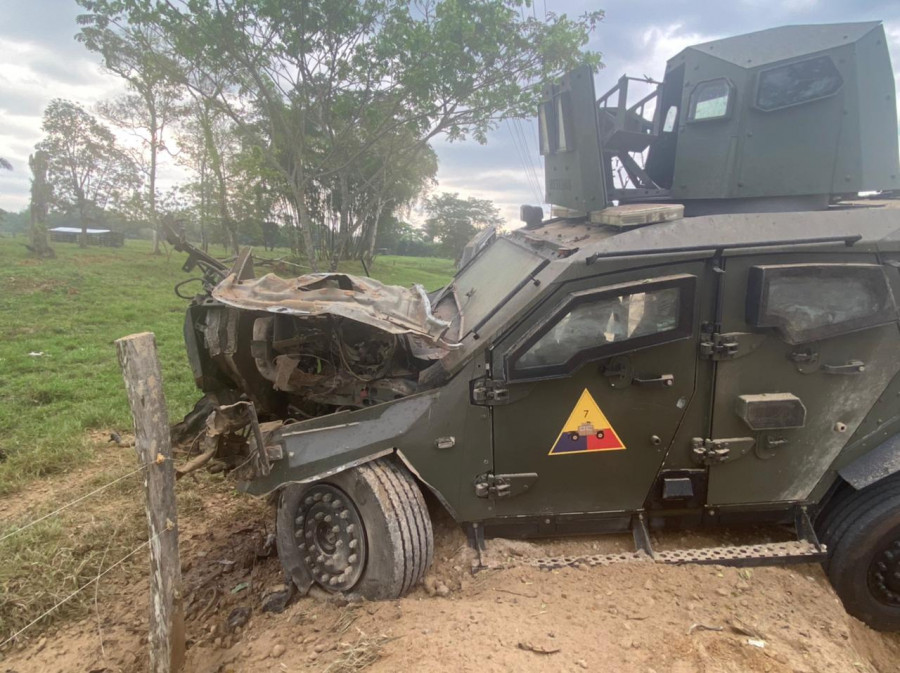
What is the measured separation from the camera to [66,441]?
5.14 m

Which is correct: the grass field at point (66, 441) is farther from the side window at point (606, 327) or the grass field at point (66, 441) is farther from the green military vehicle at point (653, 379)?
the side window at point (606, 327)

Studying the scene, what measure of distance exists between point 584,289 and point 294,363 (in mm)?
1646

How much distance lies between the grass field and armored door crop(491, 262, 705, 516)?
237 centimetres

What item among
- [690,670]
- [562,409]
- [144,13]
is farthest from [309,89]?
[690,670]

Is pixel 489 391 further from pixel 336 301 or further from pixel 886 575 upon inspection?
pixel 886 575

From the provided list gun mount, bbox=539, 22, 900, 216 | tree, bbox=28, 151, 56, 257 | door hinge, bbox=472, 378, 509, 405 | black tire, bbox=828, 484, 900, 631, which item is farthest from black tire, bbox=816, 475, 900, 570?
tree, bbox=28, 151, 56, 257

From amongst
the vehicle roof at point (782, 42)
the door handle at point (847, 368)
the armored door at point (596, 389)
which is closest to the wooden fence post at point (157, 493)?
the armored door at point (596, 389)

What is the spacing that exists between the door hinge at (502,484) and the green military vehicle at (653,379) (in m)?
0.01

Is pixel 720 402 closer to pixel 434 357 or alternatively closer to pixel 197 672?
pixel 434 357

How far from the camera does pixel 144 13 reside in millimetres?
9570

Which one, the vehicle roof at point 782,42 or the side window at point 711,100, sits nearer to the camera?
the vehicle roof at point 782,42

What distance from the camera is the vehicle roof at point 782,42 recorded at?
→ 332 centimetres

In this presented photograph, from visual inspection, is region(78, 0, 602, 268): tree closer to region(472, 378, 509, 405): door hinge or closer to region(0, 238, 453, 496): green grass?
region(0, 238, 453, 496): green grass

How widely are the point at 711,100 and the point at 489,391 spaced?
2305 millimetres
